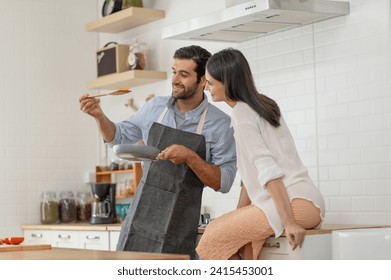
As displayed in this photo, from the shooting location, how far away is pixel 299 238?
338cm

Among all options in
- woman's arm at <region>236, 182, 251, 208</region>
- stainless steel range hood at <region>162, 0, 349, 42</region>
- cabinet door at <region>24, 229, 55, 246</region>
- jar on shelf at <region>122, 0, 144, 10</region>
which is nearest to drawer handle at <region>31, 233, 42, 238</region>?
cabinet door at <region>24, 229, 55, 246</region>

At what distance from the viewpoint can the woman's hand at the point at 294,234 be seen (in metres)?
3.35

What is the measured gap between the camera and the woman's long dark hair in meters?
3.46

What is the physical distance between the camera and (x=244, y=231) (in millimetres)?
3449

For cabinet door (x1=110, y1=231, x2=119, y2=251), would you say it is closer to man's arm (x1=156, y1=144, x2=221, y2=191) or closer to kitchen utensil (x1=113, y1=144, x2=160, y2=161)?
kitchen utensil (x1=113, y1=144, x2=160, y2=161)

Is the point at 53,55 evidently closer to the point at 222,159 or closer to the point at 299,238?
the point at 222,159

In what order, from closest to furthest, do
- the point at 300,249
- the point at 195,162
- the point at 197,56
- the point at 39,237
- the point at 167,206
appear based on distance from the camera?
the point at 300,249 < the point at 195,162 < the point at 167,206 < the point at 197,56 < the point at 39,237

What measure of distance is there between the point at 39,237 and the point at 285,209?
3398 mm

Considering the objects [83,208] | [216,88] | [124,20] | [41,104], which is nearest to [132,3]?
[124,20]

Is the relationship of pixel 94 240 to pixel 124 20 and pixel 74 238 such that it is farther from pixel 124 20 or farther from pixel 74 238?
pixel 124 20

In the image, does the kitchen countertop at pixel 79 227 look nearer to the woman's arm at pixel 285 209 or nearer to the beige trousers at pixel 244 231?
the beige trousers at pixel 244 231

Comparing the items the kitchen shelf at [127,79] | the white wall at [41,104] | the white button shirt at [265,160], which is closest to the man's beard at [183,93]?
the white button shirt at [265,160]

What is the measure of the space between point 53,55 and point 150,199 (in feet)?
10.5
